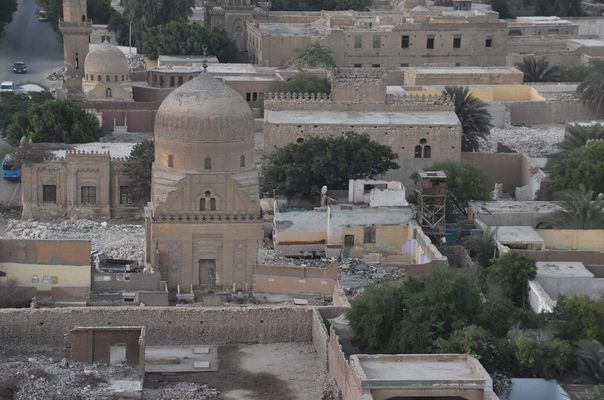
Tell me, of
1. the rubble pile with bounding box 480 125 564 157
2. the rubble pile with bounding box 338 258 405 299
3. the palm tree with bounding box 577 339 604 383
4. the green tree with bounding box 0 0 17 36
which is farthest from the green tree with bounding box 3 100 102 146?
the green tree with bounding box 0 0 17 36

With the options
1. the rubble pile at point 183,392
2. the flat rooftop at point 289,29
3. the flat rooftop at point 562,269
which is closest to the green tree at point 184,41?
the flat rooftop at point 289,29

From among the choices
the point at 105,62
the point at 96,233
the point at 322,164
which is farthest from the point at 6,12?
the point at 322,164

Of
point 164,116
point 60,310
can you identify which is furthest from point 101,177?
point 60,310

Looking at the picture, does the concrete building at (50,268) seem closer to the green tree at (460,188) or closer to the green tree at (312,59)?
the green tree at (460,188)

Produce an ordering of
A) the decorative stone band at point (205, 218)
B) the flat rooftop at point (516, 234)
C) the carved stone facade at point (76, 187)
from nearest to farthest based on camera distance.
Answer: the decorative stone band at point (205, 218) → the flat rooftop at point (516, 234) → the carved stone facade at point (76, 187)

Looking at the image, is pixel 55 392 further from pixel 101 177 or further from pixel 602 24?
pixel 602 24

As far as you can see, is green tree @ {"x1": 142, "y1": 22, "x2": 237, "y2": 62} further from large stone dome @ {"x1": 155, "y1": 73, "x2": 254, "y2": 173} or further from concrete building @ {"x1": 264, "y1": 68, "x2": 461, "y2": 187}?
large stone dome @ {"x1": 155, "y1": 73, "x2": 254, "y2": 173}
